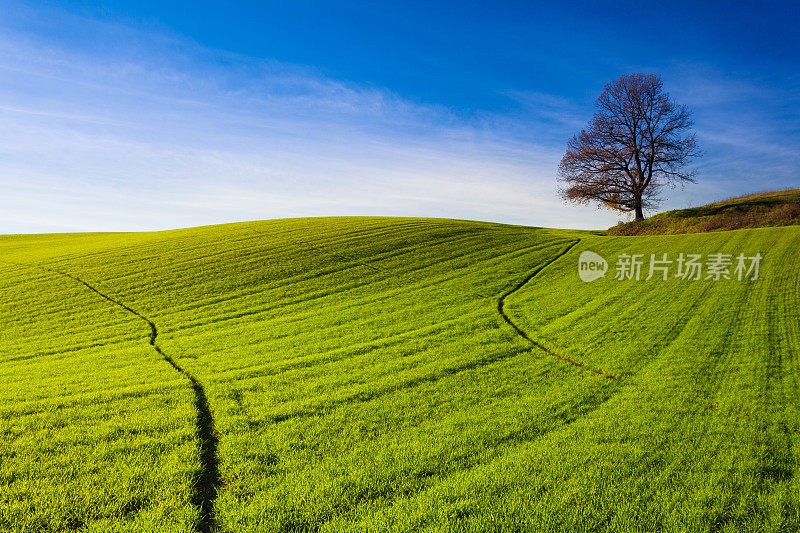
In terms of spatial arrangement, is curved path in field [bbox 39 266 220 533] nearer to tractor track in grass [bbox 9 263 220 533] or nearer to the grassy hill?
tractor track in grass [bbox 9 263 220 533]

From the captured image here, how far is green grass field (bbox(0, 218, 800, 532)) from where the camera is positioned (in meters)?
6.04

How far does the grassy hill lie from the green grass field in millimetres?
15537

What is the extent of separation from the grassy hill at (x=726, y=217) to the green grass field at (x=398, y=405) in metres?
15.5

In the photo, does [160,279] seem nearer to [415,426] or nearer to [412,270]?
[412,270]

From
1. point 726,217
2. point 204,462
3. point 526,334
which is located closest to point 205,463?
point 204,462

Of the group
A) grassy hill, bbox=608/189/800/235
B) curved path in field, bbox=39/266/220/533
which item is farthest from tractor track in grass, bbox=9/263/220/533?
grassy hill, bbox=608/189/800/235

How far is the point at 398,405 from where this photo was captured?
9383 mm

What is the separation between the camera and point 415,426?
27.8ft

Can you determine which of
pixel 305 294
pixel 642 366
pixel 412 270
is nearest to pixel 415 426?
pixel 642 366

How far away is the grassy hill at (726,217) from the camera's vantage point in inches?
1374

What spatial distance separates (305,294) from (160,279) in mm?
8629

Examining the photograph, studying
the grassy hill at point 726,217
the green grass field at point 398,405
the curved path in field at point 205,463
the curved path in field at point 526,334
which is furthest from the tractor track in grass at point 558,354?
the grassy hill at point 726,217

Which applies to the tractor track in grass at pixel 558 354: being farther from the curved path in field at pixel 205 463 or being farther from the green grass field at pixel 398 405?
the curved path in field at pixel 205 463

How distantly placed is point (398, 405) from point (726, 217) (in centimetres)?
4076
